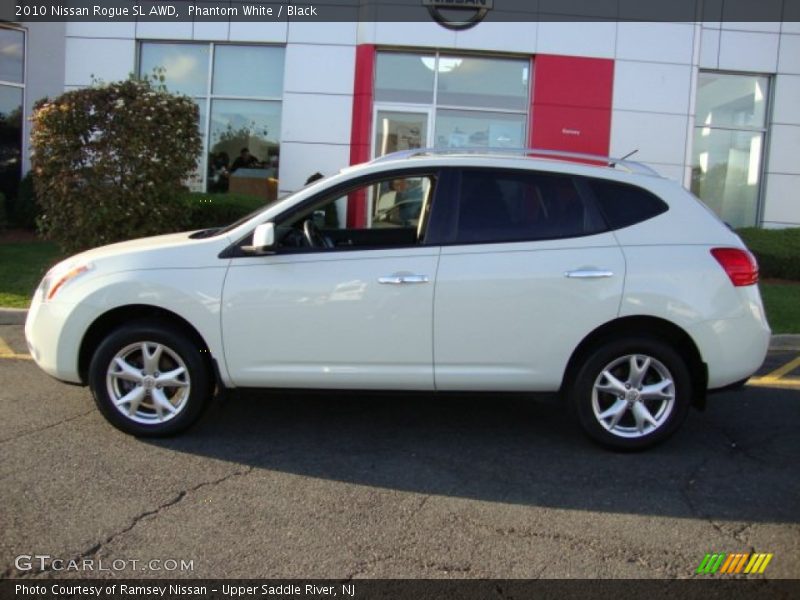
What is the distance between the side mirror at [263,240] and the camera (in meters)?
4.45

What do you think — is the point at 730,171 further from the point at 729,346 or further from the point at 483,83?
the point at 729,346

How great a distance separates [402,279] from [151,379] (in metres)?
1.67

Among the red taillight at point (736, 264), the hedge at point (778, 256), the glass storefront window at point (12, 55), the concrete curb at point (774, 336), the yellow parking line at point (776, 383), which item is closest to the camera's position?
the red taillight at point (736, 264)

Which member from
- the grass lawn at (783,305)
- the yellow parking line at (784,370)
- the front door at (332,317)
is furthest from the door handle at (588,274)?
the grass lawn at (783,305)

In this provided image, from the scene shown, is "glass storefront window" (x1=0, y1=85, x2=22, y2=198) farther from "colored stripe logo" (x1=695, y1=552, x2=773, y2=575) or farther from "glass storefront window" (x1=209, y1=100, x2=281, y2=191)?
"colored stripe logo" (x1=695, y1=552, x2=773, y2=575)

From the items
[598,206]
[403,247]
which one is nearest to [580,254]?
[598,206]

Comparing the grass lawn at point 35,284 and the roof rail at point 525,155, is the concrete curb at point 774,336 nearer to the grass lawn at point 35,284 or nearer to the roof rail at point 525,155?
the grass lawn at point 35,284

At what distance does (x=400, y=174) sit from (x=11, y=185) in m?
11.9

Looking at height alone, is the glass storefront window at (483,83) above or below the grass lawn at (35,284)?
above

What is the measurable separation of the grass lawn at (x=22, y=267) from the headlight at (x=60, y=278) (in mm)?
3829

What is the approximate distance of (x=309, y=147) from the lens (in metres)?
13.3

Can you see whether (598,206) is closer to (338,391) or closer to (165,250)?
(338,391)

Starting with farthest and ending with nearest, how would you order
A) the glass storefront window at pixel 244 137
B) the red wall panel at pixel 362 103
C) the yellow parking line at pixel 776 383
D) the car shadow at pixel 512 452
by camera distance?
the glass storefront window at pixel 244 137
the red wall panel at pixel 362 103
the yellow parking line at pixel 776 383
the car shadow at pixel 512 452
